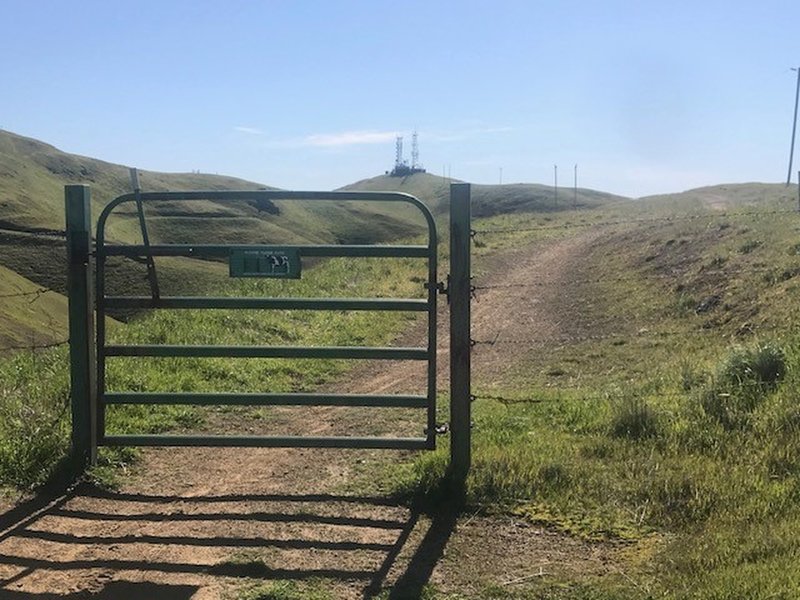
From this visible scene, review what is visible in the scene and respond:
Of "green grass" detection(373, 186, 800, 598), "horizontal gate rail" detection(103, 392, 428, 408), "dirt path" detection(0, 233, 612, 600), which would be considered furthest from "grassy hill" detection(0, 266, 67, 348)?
"green grass" detection(373, 186, 800, 598)

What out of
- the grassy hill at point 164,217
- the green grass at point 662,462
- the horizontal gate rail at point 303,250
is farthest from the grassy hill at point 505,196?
the horizontal gate rail at point 303,250

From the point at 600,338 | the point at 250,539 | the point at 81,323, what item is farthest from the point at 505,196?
the point at 250,539

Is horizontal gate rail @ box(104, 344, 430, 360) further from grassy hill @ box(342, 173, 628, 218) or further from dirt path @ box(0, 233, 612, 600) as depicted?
grassy hill @ box(342, 173, 628, 218)

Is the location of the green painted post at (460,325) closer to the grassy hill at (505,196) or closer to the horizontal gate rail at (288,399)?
the horizontal gate rail at (288,399)

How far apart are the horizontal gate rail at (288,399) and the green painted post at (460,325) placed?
280 mm

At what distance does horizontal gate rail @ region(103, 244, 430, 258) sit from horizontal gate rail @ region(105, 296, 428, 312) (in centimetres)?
33

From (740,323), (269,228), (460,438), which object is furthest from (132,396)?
(269,228)

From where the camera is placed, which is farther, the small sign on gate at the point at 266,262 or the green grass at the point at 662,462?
the small sign on gate at the point at 266,262

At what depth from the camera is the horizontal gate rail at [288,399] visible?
219 inches

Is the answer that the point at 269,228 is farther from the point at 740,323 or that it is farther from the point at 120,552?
the point at 120,552

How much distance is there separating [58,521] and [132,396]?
41.3 inches

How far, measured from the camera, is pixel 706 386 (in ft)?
22.2

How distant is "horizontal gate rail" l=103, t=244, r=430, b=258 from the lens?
542 centimetres

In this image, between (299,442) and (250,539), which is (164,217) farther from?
(250,539)
